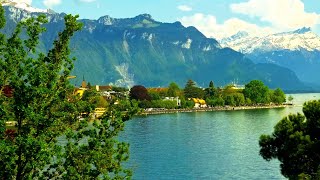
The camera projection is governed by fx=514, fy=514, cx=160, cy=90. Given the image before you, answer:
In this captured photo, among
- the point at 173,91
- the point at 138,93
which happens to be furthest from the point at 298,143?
the point at 173,91

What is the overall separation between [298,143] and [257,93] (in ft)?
508

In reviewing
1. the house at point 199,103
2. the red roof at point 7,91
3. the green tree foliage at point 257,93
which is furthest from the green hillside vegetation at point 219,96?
the red roof at point 7,91

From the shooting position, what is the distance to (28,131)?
360 inches

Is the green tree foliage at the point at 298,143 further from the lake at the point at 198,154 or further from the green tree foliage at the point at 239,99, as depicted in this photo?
the green tree foliage at the point at 239,99

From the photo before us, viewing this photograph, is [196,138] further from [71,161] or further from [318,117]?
[71,161]

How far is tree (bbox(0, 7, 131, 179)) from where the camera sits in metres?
8.94

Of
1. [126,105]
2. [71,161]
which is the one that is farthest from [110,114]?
[71,161]

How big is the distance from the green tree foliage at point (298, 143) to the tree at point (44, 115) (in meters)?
13.6

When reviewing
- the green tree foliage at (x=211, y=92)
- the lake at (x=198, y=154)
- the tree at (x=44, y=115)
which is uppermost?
the green tree foliage at (x=211, y=92)

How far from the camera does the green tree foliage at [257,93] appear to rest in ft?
569

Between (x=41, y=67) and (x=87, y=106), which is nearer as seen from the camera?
(x=41, y=67)

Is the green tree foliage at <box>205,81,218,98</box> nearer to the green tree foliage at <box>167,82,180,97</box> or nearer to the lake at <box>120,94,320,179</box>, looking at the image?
the green tree foliage at <box>167,82,180,97</box>

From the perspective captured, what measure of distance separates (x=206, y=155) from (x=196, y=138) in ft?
55.2

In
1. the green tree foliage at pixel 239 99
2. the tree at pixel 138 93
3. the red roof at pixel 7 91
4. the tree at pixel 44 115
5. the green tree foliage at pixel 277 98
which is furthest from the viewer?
the green tree foliage at pixel 277 98
